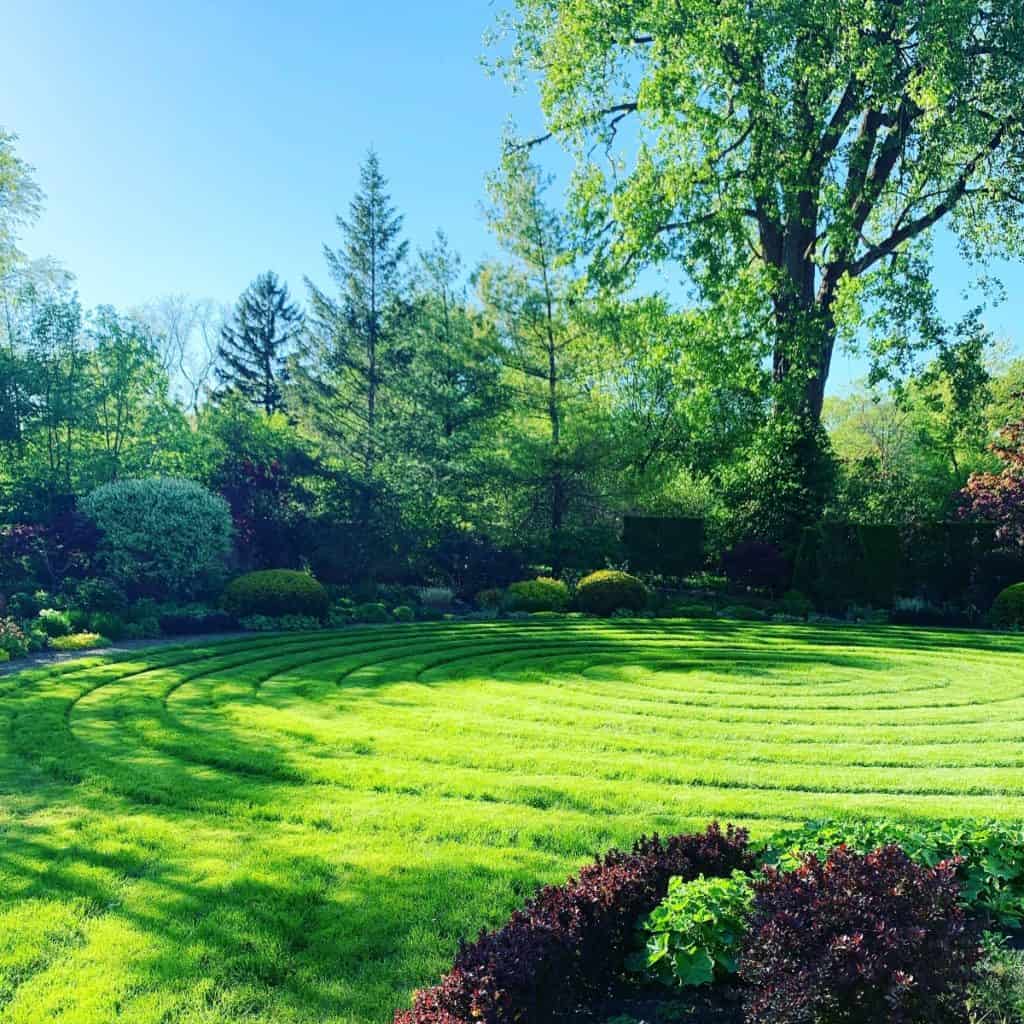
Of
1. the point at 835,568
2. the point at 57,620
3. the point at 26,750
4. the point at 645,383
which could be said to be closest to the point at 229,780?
the point at 26,750

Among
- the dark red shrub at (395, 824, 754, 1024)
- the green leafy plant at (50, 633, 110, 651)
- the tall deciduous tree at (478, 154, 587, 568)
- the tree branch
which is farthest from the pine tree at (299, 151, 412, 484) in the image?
the dark red shrub at (395, 824, 754, 1024)

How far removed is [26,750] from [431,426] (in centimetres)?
1837

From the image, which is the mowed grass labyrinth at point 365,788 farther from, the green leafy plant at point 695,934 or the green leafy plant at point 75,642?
the green leafy plant at point 75,642

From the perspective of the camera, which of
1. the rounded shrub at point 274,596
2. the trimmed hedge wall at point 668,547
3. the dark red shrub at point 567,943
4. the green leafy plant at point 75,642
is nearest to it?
the dark red shrub at point 567,943

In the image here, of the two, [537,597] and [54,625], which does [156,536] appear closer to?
[54,625]

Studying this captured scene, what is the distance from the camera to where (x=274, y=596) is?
16.3m

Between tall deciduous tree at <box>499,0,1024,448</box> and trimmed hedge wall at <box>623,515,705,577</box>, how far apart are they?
4.25 meters

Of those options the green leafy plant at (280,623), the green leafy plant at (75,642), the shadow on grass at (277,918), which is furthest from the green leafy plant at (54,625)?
the shadow on grass at (277,918)

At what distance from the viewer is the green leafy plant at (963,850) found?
151 inches

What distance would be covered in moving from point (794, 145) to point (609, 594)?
35.5ft

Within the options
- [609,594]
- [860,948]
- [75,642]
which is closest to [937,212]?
[609,594]

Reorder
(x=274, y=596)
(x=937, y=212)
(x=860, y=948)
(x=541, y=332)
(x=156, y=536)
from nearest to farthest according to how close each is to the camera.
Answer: (x=860, y=948) < (x=274, y=596) < (x=156, y=536) < (x=937, y=212) < (x=541, y=332)

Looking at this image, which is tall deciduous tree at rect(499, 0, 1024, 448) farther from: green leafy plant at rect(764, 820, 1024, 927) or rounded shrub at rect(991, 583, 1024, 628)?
green leafy plant at rect(764, 820, 1024, 927)

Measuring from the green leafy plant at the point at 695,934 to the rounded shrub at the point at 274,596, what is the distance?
13.7 m
